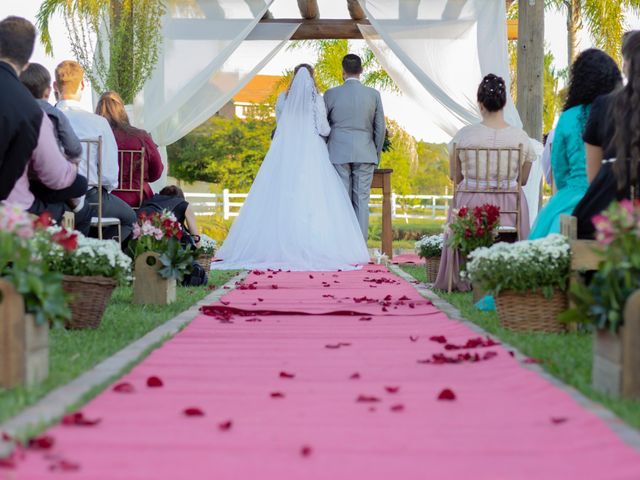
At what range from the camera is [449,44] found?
11.1m

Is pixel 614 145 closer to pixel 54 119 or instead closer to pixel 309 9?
pixel 54 119

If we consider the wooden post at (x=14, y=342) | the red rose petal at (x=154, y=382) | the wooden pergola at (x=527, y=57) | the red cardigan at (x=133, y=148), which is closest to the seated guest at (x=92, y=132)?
the red cardigan at (x=133, y=148)

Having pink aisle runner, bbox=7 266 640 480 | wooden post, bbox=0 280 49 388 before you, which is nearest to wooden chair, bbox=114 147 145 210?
pink aisle runner, bbox=7 266 640 480

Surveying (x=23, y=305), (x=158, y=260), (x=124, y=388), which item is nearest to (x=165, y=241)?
(x=158, y=260)

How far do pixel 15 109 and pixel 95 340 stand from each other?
1.09 m

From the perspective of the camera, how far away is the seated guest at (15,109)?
15.9 feet

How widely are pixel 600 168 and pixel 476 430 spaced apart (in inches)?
96.0

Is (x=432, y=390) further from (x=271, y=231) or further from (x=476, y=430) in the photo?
(x=271, y=231)

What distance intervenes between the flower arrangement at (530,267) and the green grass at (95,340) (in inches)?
66.6

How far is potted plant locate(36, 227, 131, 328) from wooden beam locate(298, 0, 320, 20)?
6838 mm

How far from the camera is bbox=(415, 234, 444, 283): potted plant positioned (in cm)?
858

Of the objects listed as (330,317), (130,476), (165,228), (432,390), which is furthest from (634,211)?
(165,228)

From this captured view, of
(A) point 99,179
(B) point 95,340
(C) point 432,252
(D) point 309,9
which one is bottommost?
(B) point 95,340

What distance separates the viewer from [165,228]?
6773 millimetres
